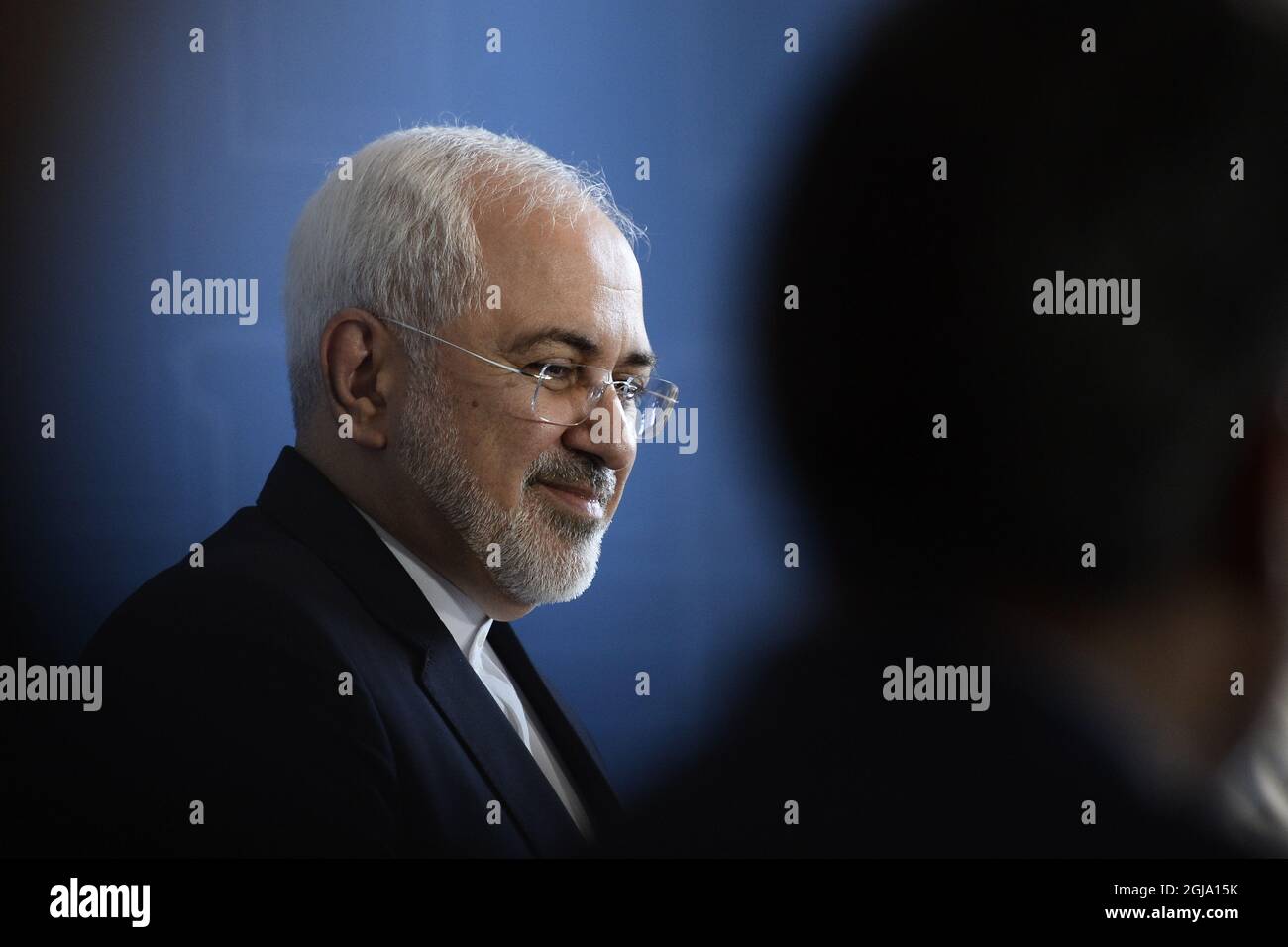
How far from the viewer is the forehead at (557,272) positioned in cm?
175

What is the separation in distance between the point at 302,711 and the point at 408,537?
1.05 feet

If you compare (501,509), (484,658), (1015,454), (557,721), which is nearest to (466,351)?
(501,509)

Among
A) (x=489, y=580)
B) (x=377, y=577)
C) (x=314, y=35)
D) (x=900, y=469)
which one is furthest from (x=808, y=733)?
(x=314, y=35)

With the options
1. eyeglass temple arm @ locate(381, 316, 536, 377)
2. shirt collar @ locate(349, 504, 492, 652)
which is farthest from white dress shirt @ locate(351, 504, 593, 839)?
eyeglass temple arm @ locate(381, 316, 536, 377)

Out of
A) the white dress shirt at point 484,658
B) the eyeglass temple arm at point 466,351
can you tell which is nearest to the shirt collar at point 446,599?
the white dress shirt at point 484,658

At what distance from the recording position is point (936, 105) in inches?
79.4

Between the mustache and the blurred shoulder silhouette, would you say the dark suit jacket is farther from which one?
the blurred shoulder silhouette

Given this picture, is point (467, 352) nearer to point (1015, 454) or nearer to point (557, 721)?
point (557, 721)

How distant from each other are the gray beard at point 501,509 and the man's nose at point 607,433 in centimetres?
2

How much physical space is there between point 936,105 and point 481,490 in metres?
0.99

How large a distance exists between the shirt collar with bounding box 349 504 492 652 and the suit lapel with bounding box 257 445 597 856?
40 mm

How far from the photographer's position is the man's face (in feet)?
5.75

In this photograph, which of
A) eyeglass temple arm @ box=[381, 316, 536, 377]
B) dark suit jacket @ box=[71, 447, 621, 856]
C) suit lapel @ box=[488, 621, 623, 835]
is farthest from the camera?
suit lapel @ box=[488, 621, 623, 835]

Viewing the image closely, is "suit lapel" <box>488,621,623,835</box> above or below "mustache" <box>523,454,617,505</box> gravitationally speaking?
below
